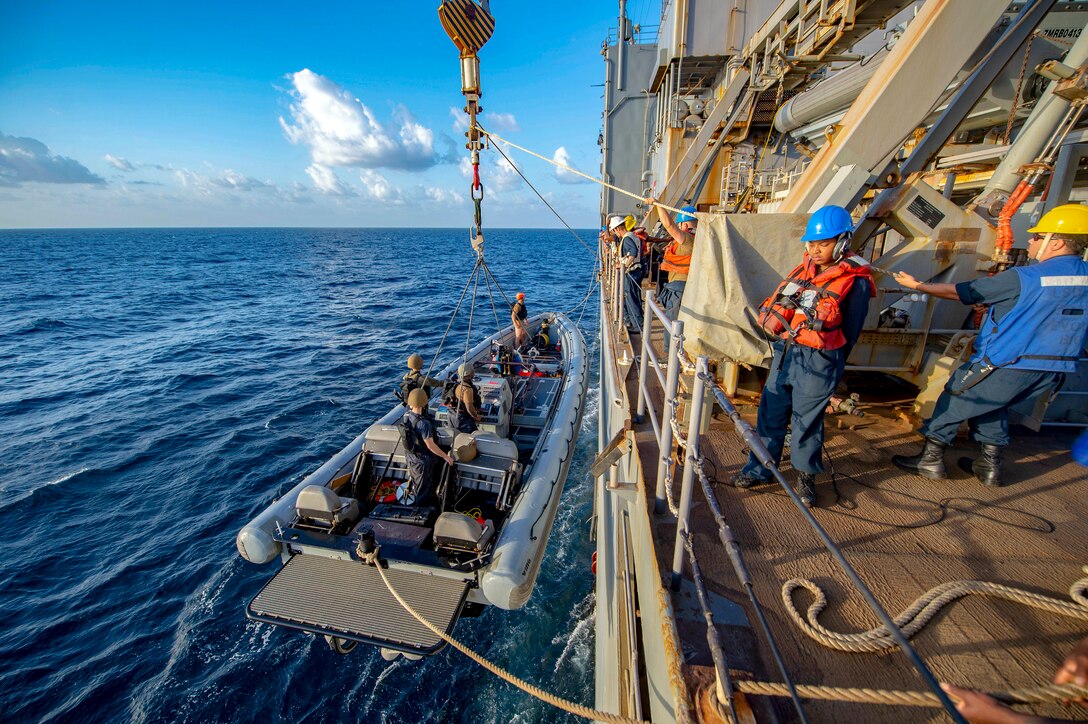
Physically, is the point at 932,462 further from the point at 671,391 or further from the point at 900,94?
the point at 900,94

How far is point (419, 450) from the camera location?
527cm

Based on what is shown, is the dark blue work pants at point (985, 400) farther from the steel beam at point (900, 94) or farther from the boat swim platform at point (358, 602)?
the boat swim platform at point (358, 602)

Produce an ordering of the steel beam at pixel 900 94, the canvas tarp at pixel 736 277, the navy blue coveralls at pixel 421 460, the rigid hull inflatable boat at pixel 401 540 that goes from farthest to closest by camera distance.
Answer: the navy blue coveralls at pixel 421 460 < the rigid hull inflatable boat at pixel 401 540 < the canvas tarp at pixel 736 277 < the steel beam at pixel 900 94

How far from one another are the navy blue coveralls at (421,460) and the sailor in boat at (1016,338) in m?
4.62

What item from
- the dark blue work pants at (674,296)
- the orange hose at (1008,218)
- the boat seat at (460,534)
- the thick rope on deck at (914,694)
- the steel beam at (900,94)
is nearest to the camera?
the thick rope on deck at (914,694)

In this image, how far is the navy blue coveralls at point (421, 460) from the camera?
5.18m

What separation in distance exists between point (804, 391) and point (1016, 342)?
136cm

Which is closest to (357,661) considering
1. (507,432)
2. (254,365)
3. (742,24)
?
(507,432)

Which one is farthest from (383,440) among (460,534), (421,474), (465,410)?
(460,534)

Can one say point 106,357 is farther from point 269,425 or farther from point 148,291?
point 148,291

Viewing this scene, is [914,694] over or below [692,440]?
below

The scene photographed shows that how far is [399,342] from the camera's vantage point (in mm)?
18469

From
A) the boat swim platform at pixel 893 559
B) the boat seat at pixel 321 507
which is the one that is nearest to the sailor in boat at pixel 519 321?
the boat seat at pixel 321 507

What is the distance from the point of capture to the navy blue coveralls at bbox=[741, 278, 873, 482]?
277cm
